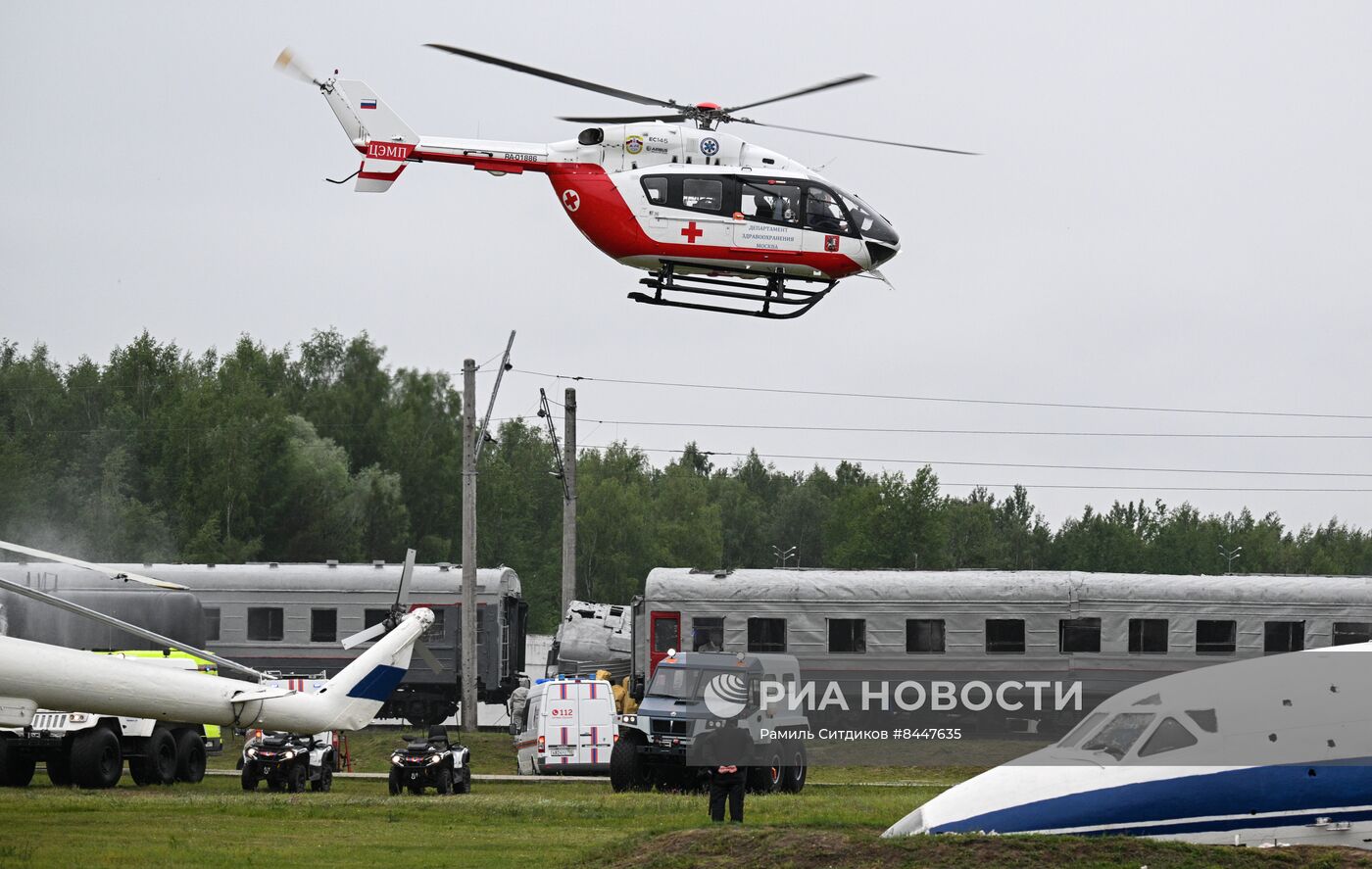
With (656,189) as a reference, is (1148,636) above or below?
below

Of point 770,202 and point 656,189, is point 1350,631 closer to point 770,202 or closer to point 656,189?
point 770,202

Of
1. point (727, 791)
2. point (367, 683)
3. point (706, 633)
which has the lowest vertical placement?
point (727, 791)

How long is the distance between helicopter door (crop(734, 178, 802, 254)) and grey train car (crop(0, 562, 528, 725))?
12715 mm

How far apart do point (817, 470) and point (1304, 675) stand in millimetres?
83163

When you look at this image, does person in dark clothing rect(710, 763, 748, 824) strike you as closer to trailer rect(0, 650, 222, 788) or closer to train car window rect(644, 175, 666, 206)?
trailer rect(0, 650, 222, 788)

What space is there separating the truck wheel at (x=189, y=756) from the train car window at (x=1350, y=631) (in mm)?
19192

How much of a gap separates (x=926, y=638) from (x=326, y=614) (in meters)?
12.4

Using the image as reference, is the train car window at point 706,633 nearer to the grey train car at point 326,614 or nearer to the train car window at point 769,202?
the grey train car at point 326,614

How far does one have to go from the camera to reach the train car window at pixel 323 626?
110 ft

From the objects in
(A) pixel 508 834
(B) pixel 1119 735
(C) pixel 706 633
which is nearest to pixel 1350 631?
(C) pixel 706 633

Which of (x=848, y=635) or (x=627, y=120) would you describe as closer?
(x=627, y=120)

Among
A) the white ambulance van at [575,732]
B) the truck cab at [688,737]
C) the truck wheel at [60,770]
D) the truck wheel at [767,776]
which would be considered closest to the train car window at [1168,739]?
the truck cab at [688,737]

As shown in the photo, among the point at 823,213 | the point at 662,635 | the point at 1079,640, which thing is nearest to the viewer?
the point at 823,213

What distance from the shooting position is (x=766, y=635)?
29469 mm
